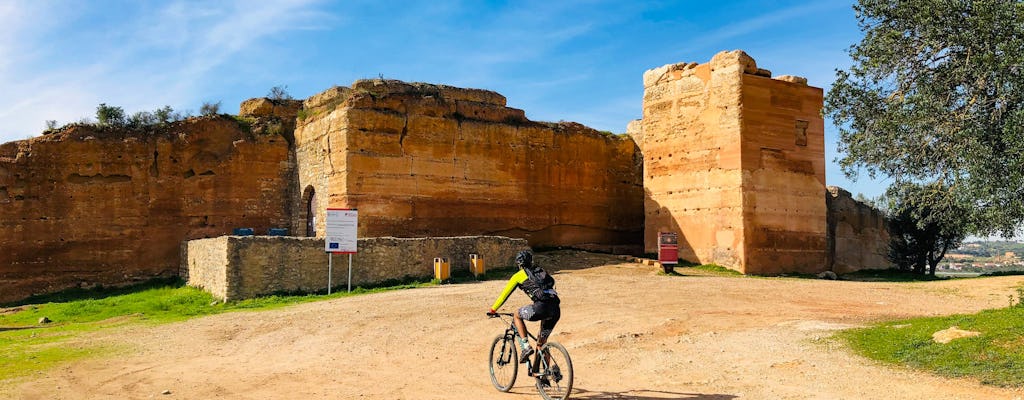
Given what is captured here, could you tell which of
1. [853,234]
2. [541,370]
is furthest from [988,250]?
[541,370]

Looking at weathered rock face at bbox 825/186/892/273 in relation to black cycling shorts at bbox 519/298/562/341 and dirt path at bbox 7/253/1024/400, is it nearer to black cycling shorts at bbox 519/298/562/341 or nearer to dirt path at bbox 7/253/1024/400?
dirt path at bbox 7/253/1024/400

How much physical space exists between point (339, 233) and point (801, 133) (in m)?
14.0

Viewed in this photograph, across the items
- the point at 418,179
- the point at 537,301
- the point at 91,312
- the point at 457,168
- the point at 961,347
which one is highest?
the point at 457,168

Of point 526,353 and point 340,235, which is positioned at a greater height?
point 340,235

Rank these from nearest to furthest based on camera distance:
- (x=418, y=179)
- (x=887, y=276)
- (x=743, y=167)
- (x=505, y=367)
Answer: (x=505, y=367), (x=743, y=167), (x=418, y=179), (x=887, y=276)

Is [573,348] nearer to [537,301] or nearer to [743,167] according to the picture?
[537,301]

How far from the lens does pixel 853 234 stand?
26.5 m

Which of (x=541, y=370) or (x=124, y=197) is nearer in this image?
(x=541, y=370)

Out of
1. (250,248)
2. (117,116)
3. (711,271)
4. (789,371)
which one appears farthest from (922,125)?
(117,116)

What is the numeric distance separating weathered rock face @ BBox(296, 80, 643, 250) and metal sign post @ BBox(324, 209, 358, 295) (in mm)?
4292

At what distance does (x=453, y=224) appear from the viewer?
24000 millimetres

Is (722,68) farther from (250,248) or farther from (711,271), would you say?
(250,248)

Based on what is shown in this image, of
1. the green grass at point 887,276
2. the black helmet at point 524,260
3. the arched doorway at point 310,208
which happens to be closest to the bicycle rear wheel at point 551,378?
the black helmet at point 524,260

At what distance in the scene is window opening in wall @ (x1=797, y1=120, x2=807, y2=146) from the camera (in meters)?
23.2
